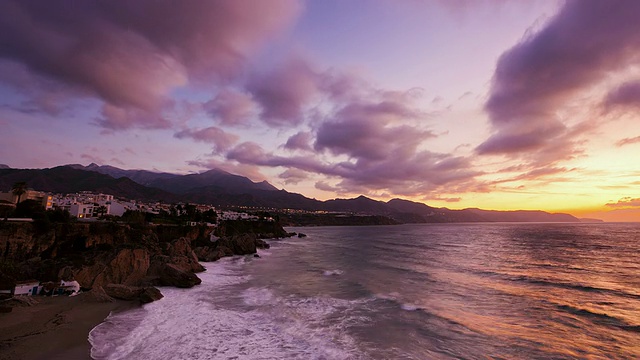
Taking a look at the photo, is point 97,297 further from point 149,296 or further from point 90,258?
point 90,258

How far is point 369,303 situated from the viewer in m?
22.7

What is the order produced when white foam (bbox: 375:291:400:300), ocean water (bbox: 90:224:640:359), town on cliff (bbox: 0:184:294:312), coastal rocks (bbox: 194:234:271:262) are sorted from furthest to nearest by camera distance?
1. coastal rocks (bbox: 194:234:271:262)
2. white foam (bbox: 375:291:400:300)
3. town on cliff (bbox: 0:184:294:312)
4. ocean water (bbox: 90:224:640:359)

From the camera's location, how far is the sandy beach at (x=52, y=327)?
12.5m

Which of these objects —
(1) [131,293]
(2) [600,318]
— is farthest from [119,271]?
(2) [600,318]

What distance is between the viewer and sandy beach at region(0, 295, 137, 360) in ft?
41.1

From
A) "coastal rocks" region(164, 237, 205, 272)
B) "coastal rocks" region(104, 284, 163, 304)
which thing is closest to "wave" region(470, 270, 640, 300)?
"coastal rocks" region(164, 237, 205, 272)

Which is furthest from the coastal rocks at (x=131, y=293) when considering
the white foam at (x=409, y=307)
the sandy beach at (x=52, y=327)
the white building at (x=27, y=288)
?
the white foam at (x=409, y=307)

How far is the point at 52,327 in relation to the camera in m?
15.1

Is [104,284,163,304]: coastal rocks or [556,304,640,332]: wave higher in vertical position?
[556,304,640,332]: wave

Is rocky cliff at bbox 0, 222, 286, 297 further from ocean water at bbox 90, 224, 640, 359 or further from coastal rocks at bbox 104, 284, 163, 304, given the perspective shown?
ocean water at bbox 90, 224, 640, 359

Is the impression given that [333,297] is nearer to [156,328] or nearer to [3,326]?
[156,328]

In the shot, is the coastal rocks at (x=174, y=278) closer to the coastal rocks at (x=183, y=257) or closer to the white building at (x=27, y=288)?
the coastal rocks at (x=183, y=257)

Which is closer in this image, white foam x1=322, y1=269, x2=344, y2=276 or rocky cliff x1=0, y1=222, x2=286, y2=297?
rocky cliff x1=0, y1=222, x2=286, y2=297

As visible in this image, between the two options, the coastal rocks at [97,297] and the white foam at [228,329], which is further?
the coastal rocks at [97,297]
